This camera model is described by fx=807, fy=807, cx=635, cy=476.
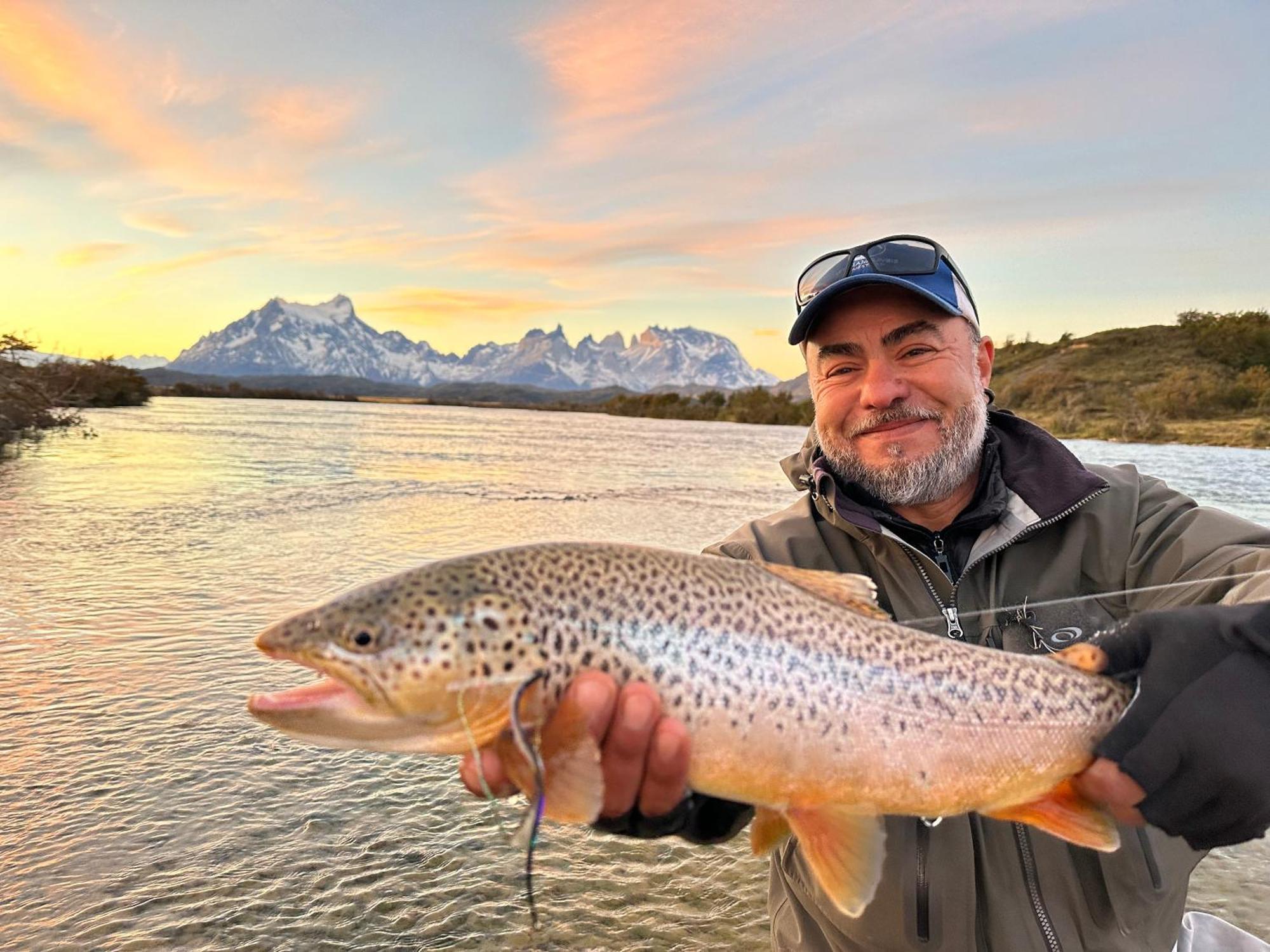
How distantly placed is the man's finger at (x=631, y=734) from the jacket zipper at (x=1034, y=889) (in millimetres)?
1452

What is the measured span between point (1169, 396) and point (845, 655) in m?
72.7

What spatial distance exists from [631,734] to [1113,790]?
1.47 m

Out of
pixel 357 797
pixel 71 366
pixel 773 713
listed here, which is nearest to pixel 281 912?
pixel 357 797

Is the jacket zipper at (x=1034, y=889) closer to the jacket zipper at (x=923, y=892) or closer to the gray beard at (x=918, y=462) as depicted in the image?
the jacket zipper at (x=923, y=892)

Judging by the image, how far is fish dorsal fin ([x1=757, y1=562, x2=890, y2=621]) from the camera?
267cm

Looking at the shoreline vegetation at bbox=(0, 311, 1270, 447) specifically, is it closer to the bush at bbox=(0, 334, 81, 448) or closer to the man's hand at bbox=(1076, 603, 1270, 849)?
the bush at bbox=(0, 334, 81, 448)

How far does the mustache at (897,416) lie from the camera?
12.1ft

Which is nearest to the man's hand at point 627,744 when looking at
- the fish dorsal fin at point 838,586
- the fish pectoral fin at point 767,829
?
the fish pectoral fin at point 767,829

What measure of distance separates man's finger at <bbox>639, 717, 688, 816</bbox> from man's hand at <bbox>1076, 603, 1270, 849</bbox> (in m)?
1.26

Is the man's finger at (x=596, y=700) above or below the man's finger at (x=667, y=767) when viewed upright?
above

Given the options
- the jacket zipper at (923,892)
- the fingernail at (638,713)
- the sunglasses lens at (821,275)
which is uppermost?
the sunglasses lens at (821,275)

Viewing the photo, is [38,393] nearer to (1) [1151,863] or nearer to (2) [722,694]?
(2) [722,694]

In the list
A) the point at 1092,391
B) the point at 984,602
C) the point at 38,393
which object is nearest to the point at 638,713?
the point at 984,602

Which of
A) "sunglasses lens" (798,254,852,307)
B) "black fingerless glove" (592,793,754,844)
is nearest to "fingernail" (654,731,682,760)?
"black fingerless glove" (592,793,754,844)
